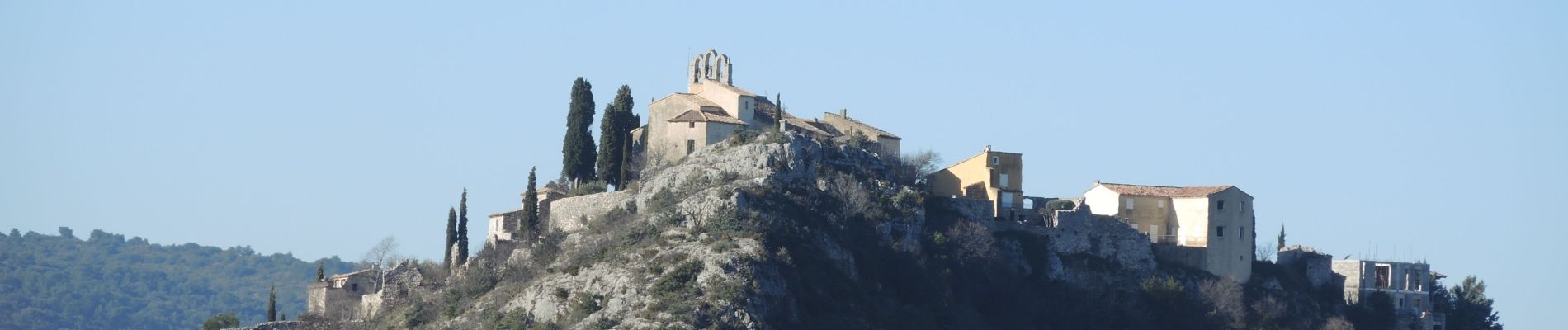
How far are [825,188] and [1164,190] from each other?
1666cm

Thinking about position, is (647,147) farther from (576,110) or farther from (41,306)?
(41,306)

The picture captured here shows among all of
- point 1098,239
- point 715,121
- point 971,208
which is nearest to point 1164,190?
point 1098,239

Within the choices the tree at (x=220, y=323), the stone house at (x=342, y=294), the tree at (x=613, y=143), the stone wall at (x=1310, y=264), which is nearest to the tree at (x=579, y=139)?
the tree at (x=613, y=143)

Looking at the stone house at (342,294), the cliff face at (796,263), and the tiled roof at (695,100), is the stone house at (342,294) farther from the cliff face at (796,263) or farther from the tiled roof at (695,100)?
the tiled roof at (695,100)

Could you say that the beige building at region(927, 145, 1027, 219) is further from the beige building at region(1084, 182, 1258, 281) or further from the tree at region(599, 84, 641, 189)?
the tree at region(599, 84, 641, 189)

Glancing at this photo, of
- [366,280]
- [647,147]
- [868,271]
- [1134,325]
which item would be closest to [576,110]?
[647,147]

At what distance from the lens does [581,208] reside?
8075 centimetres

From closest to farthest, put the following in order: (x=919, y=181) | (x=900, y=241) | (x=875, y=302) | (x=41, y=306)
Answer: (x=875, y=302) → (x=900, y=241) → (x=919, y=181) → (x=41, y=306)

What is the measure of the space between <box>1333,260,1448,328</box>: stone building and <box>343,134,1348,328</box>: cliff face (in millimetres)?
8575

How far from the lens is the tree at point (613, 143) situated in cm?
8350

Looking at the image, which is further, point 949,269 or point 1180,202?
point 1180,202

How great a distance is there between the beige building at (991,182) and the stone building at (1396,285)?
51.9ft

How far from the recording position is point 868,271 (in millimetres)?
75125

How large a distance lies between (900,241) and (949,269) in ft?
6.67
